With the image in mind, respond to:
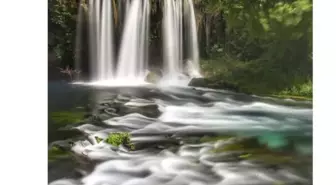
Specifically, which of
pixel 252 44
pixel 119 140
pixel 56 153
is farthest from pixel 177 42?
pixel 56 153

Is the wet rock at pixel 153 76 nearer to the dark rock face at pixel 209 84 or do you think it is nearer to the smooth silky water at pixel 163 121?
the smooth silky water at pixel 163 121

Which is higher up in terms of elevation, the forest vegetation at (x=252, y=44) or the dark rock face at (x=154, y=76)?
the forest vegetation at (x=252, y=44)

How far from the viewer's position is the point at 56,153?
1.49m

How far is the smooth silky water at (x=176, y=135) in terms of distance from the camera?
149 centimetres

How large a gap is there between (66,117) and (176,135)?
1.60ft

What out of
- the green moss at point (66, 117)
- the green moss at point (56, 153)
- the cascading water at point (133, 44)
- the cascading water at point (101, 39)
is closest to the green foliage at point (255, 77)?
the cascading water at point (133, 44)

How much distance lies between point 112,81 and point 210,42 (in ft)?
1.54

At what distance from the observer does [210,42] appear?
1535 millimetres

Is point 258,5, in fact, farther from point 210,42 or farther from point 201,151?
point 201,151

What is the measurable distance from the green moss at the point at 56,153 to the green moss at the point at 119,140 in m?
0.19

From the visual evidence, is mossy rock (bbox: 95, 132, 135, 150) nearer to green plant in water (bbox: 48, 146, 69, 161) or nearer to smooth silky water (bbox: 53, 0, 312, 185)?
smooth silky water (bbox: 53, 0, 312, 185)

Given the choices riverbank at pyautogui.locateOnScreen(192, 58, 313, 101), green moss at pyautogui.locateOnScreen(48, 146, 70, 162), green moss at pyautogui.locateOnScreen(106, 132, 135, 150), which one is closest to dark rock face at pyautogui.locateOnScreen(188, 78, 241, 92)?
riverbank at pyautogui.locateOnScreen(192, 58, 313, 101)

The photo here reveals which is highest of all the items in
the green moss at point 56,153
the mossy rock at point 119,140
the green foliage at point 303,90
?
the green foliage at point 303,90
